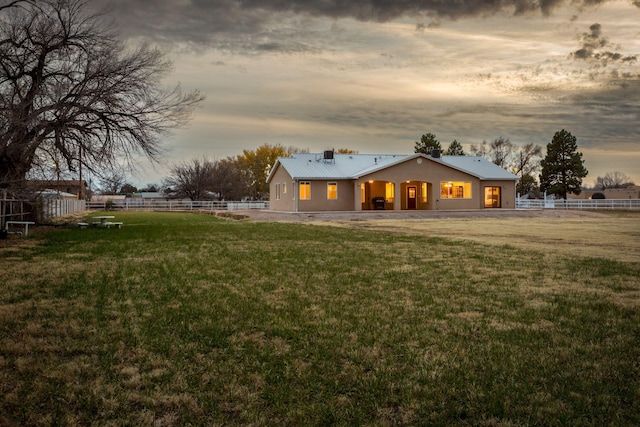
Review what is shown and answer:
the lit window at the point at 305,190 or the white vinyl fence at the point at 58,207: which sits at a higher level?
the lit window at the point at 305,190

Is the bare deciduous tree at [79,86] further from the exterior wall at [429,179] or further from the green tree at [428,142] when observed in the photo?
the green tree at [428,142]

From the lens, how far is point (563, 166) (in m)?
57.7

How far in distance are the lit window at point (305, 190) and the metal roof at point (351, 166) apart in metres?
0.64

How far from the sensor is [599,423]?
2893 mm

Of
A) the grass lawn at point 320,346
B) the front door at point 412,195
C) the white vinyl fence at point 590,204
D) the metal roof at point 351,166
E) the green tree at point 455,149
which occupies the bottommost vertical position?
the grass lawn at point 320,346

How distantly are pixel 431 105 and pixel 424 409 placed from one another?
3666 centimetres

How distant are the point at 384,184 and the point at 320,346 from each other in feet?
118

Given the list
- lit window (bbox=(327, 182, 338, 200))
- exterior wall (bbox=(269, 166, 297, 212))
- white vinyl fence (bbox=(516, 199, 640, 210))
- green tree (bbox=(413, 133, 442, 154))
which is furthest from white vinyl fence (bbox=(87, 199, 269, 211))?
white vinyl fence (bbox=(516, 199, 640, 210))

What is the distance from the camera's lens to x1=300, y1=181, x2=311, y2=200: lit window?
117 ft

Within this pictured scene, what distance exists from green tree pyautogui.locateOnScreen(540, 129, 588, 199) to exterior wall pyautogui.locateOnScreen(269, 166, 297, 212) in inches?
1396

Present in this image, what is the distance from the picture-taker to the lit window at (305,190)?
35719 millimetres

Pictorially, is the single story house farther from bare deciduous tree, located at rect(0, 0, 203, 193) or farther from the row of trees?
bare deciduous tree, located at rect(0, 0, 203, 193)

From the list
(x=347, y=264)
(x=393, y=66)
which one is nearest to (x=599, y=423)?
(x=347, y=264)

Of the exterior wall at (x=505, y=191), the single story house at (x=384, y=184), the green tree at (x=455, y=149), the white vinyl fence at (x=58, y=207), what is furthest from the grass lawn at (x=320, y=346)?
the green tree at (x=455, y=149)
